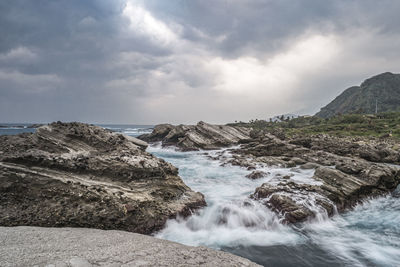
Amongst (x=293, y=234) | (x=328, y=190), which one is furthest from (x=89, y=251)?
(x=328, y=190)

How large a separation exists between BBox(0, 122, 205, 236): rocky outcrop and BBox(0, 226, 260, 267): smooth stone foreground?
1.12m

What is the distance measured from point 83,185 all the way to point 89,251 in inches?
180

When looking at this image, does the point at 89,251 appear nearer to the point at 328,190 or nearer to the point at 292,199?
the point at 292,199

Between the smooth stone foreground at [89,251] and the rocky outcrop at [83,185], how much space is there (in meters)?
1.12

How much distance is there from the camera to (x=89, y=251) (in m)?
5.16

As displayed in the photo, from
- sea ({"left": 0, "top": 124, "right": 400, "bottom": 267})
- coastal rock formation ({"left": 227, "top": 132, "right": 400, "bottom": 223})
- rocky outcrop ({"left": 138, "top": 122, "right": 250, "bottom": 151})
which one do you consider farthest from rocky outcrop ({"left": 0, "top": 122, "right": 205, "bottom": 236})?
rocky outcrop ({"left": 138, "top": 122, "right": 250, "bottom": 151})

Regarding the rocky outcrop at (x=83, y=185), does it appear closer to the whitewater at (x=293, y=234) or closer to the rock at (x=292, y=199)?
the whitewater at (x=293, y=234)

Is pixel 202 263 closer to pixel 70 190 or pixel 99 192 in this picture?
pixel 99 192

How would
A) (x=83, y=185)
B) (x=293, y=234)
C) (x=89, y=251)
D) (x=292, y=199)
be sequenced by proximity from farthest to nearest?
(x=292, y=199), (x=293, y=234), (x=83, y=185), (x=89, y=251)

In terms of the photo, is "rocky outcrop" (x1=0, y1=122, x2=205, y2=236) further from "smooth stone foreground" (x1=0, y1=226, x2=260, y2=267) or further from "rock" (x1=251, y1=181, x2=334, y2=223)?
"rock" (x1=251, y1=181, x2=334, y2=223)

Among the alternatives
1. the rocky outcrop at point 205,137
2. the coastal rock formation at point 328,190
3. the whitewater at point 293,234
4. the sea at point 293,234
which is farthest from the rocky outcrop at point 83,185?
the rocky outcrop at point 205,137

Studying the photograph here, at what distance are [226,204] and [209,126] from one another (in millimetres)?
41500

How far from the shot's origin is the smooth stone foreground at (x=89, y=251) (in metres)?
4.50

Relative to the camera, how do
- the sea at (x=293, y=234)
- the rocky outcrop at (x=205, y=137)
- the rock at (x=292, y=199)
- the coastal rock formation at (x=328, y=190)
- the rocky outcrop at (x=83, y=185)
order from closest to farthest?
the rocky outcrop at (x=83, y=185) < the sea at (x=293, y=234) < the rock at (x=292, y=199) < the coastal rock formation at (x=328, y=190) < the rocky outcrop at (x=205, y=137)
